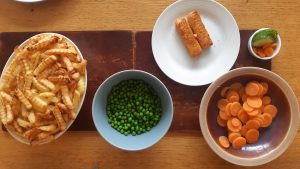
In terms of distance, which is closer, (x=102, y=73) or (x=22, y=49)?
(x=22, y=49)

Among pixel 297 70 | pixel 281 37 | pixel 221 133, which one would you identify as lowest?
pixel 221 133

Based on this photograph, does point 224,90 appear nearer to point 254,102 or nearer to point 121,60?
point 254,102

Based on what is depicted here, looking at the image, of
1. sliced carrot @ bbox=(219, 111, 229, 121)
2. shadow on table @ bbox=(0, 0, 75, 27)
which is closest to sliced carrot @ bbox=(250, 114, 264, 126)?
sliced carrot @ bbox=(219, 111, 229, 121)

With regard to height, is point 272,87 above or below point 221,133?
above

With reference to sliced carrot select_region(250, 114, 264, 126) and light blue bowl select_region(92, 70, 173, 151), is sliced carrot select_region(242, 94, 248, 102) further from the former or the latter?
light blue bowl select_region(92, 70, 173, 151)

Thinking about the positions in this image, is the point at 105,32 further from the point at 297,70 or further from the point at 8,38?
the point at 297,70

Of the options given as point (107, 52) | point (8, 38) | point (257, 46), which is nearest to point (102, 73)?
point (107, 52)
